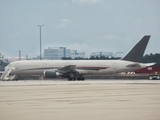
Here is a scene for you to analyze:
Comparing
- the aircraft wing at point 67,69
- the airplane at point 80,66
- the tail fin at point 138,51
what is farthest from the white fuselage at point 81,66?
the aircraft wing at point 67,69

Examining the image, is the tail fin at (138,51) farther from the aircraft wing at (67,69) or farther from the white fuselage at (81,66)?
the aircraft wing at (67,69)

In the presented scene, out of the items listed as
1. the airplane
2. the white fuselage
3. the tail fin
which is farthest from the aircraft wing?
the tail fin

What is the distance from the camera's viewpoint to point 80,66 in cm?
5978

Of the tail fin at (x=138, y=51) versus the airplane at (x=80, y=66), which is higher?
the tail fin at (x=138, y=51)

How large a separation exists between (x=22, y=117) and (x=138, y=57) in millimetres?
44673

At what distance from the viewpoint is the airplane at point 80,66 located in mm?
58219

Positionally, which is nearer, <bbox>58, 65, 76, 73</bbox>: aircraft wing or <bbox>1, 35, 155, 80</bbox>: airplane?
<bbox>58, 65, 76, 73</bbox>: aircraft wing

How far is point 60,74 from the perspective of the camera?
58500 millimetres

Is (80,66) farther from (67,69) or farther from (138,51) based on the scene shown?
(138,51)

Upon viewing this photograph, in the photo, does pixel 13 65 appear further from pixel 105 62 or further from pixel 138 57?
pixel 138 57

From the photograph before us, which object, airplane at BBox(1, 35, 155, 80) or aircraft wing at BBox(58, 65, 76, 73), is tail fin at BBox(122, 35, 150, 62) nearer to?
airplane at BBox(1, 35, 155, 80)

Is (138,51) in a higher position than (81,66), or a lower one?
higher

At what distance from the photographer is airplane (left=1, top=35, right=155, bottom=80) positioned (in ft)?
191

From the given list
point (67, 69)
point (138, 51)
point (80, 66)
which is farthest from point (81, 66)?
point (138, 51)
